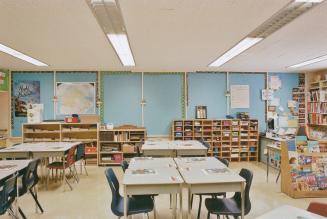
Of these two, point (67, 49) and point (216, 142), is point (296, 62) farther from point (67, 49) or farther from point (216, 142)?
point (67, 49)

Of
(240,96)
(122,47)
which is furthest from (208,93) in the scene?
(122,47)

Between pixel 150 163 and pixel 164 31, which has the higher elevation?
pixel 164 31

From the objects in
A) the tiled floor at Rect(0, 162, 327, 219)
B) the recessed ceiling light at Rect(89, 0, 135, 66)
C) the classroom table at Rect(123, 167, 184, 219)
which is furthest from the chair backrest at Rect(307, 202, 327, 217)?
the recessed ceiling light at Rect(89, 0, 135, 66)

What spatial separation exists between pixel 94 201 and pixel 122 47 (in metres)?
2.94

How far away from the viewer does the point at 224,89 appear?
816cm

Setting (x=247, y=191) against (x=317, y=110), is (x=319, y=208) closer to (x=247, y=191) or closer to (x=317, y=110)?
(x=247, y=191)

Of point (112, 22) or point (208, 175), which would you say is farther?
point (112, 22)

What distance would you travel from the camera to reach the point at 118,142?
7609 mm

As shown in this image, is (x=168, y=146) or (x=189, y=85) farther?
(x=189, y=85)

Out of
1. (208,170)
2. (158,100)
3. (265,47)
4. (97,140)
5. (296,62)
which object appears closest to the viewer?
(208,170)

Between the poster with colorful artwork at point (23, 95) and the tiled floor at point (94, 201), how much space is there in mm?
3227

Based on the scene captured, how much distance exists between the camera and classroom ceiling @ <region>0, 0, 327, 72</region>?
294cm

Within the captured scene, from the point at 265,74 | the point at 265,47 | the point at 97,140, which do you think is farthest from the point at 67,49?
the point at 265,74

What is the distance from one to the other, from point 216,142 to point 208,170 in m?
4.50
